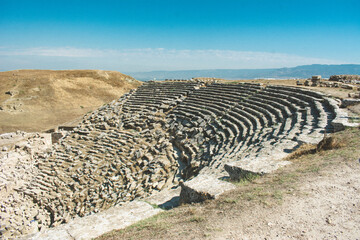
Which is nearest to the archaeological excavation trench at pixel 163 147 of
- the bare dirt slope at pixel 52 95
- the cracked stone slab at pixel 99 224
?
the cracked stone slab at pixel 99 224

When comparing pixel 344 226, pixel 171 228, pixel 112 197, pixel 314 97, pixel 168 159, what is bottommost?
pixel 112 197

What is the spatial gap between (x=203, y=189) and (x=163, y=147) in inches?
287

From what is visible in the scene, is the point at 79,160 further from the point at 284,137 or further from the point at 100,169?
the point at 284,137

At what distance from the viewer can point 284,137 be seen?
708cm

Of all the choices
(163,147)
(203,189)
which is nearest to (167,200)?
(203,189)

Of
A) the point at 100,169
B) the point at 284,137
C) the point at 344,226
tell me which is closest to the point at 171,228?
the point at 344,226

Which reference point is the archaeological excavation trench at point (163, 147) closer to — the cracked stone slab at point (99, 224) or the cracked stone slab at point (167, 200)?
the cracked stone slab at point (167, 200)

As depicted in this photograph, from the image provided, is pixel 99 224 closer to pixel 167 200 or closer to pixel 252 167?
pixel 167 200

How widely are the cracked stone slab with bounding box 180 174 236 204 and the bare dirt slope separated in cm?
2029

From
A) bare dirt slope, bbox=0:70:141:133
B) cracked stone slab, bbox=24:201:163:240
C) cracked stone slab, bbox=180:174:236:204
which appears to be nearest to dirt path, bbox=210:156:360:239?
cracked stone slab, bbox=180:174:236:204

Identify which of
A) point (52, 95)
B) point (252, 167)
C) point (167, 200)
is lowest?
point (167, 200)

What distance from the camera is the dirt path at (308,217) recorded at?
283cm

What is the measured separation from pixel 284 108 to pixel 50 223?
10.2 m

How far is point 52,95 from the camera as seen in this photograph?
29.0 meters
